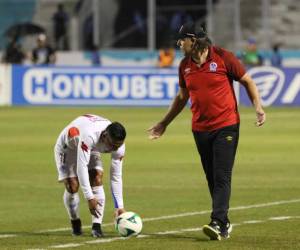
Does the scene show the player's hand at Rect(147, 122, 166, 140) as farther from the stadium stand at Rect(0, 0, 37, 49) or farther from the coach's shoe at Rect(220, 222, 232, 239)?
the stadium stand at Rect(0, 0, 37, 49)

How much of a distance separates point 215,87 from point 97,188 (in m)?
1.72

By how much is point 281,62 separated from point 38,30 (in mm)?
10580

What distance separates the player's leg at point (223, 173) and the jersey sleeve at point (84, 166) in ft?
4.44

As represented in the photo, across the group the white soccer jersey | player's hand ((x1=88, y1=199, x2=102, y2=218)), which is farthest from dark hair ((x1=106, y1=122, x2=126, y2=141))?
player's hand ((x1=88, y1=199, x2=102, y2=218))

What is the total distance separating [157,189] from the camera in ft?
58.7

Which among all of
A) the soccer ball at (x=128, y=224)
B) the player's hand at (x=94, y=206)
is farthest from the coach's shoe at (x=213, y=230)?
the player's hand at (x=94, y=206)

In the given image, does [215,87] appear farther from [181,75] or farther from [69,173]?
[69,173]

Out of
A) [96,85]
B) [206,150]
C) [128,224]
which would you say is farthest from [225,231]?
[96,85]

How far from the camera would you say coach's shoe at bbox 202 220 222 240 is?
1216cm

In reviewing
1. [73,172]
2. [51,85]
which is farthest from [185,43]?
[51,85]

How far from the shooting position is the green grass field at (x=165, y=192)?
12461 mm

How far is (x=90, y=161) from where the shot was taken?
1270 cm

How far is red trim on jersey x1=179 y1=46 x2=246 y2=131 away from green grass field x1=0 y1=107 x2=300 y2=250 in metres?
1.31

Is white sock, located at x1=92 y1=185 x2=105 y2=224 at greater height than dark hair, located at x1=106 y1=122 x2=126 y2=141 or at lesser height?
lesser
